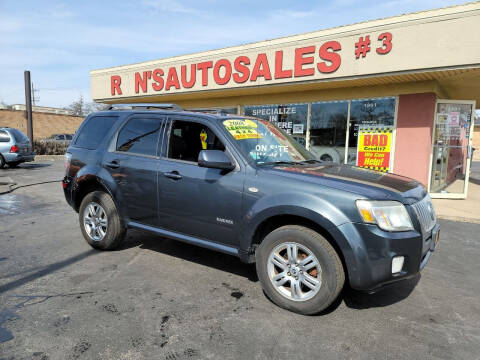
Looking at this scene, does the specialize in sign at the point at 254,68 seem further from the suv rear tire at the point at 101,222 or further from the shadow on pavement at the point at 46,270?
the shadow on pavement at the point at 46,270

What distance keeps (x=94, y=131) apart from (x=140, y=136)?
0.98m

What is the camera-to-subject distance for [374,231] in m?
2.77

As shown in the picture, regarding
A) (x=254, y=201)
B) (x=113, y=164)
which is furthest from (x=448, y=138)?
(x=113, y=164)

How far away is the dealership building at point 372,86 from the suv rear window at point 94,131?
6.33 meters

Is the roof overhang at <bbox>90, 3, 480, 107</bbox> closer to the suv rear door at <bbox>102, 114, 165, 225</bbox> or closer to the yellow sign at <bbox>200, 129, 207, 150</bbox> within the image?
the yellow sign at <bbox>200, 129, 207, 150</bbox>

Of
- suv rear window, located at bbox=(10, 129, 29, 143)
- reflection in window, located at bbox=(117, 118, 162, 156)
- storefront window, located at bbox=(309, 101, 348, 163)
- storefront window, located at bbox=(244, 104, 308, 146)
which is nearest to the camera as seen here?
reflection in window, located at bbox=(117, 118, 162, 156)

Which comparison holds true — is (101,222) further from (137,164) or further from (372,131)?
(372,131)

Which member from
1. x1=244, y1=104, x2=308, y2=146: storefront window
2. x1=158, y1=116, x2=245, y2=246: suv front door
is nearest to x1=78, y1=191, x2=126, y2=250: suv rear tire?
x1=158, y1=116, x2=245, y2=246: suv front door

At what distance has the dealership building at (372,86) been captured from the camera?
7867 mm

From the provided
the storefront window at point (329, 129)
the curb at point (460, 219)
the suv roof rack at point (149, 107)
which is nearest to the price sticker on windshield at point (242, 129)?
the suv roof rack at point (149, 107)

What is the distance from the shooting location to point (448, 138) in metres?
9.69

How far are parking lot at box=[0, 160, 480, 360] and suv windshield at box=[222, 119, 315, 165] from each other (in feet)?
4.52

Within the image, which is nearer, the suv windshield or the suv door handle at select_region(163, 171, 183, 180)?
the suv windshield

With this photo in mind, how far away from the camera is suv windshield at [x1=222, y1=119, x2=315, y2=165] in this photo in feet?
12.1
